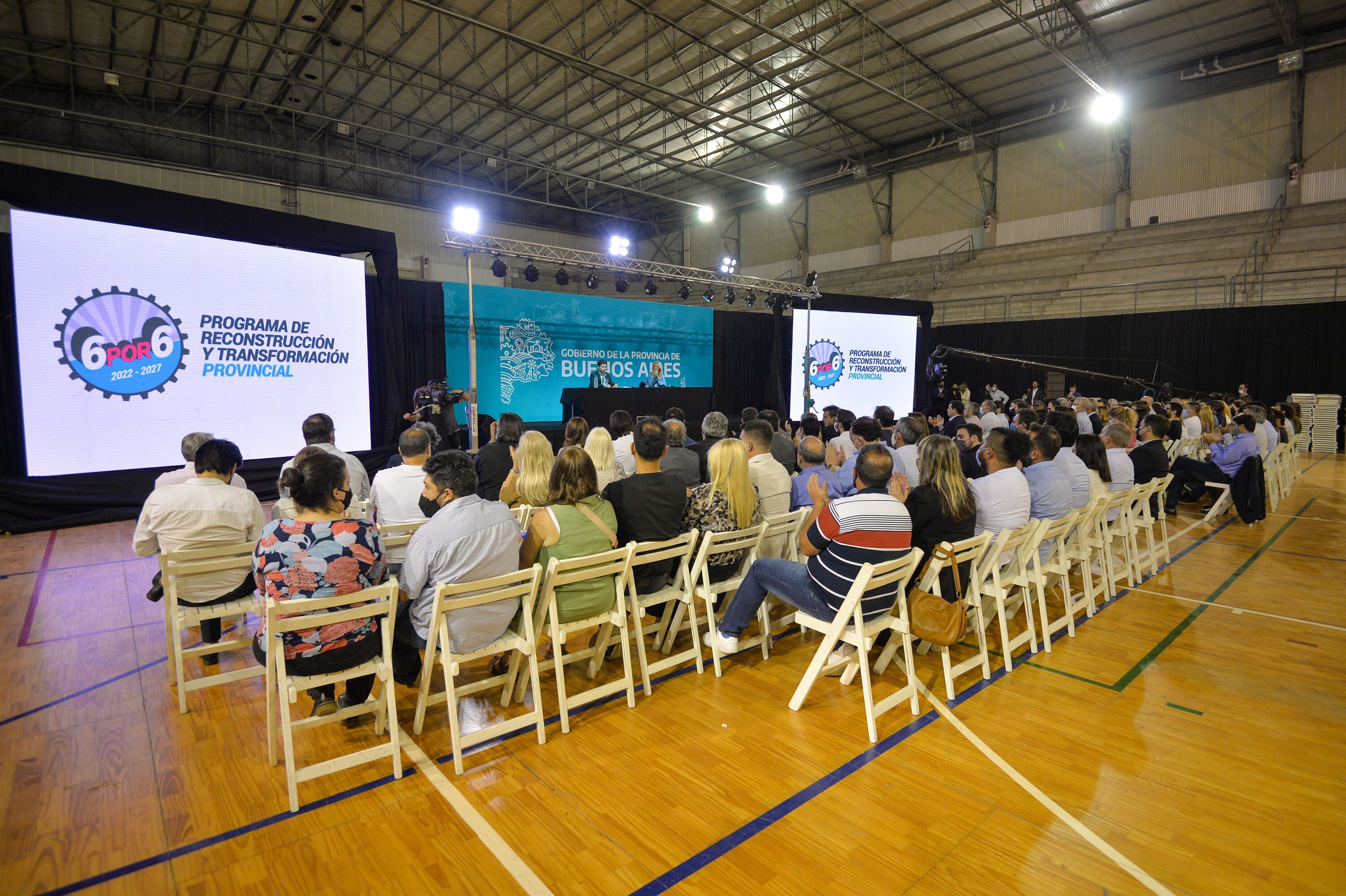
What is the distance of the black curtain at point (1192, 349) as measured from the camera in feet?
40.4

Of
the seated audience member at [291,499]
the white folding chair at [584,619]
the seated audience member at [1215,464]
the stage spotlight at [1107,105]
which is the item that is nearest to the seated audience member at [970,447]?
the white folding chair at [584,619]

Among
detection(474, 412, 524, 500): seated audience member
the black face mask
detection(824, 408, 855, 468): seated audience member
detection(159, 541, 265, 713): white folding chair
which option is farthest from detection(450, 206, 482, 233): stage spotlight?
detection(159, 541, 265, 713): white folding chair

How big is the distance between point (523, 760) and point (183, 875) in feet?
3.58

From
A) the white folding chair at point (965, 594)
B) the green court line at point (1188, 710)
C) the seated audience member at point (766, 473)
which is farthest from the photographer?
the seated audience member at point (766, 473)

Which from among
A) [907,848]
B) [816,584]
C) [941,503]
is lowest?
[907,848]

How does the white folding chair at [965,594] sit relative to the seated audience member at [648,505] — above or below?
below

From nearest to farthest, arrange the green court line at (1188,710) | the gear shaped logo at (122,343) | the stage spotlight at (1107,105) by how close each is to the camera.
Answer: the green court line at (1188,710)
the gear shaped logo at (122,343)
the stage spotlight at (1107,105)

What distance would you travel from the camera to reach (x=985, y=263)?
17141 millimetres

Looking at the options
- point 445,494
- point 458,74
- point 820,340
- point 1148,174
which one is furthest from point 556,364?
point 1148,174

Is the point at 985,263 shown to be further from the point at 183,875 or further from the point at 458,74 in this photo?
the point at 183,875

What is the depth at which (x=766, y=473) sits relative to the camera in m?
3.98

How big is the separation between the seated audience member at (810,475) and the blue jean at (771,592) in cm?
89

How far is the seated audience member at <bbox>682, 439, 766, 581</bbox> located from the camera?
340cm

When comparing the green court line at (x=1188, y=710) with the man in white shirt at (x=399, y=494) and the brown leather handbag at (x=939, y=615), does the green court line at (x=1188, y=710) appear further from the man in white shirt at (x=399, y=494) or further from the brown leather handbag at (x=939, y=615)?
the man in white shirt at (x=399, y=494)
